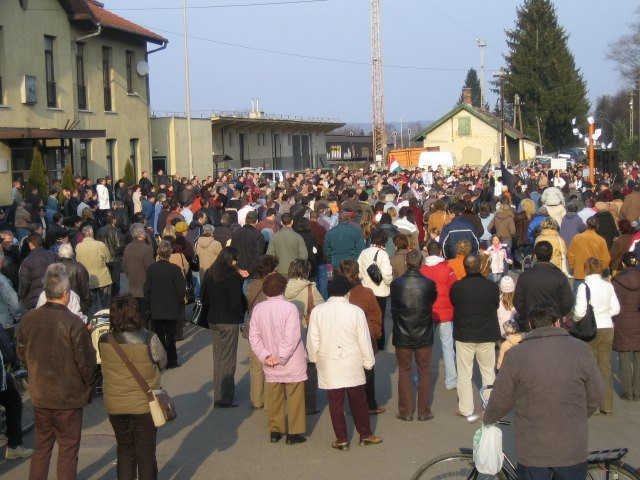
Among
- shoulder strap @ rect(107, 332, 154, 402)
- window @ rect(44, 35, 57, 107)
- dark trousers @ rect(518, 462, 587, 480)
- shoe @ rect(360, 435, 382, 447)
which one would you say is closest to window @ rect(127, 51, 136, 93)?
window @ rect(44, 35, 57, 107)

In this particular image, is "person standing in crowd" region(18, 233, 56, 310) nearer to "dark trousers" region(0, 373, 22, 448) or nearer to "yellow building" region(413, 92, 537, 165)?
"dark trousers" region(0, 373, 22, 448)

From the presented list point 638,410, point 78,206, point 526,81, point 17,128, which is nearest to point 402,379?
point 638,410

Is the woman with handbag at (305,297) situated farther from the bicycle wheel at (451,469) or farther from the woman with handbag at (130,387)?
the bicycle wheel at (451,469)

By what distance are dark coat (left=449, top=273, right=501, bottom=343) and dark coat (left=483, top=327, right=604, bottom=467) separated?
146 inches

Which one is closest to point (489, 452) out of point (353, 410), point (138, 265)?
point (353, 410)

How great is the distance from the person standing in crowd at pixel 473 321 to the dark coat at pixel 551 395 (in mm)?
3725

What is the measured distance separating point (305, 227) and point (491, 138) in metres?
61.2

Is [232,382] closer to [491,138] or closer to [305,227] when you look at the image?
[305,227]

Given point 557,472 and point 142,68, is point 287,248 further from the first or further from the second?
point 142,68

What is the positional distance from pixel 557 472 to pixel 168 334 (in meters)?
7.40

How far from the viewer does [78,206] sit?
22.0m

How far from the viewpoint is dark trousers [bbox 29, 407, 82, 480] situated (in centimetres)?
709

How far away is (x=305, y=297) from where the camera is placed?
9.84 meters

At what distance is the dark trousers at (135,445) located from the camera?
6.99 metres
